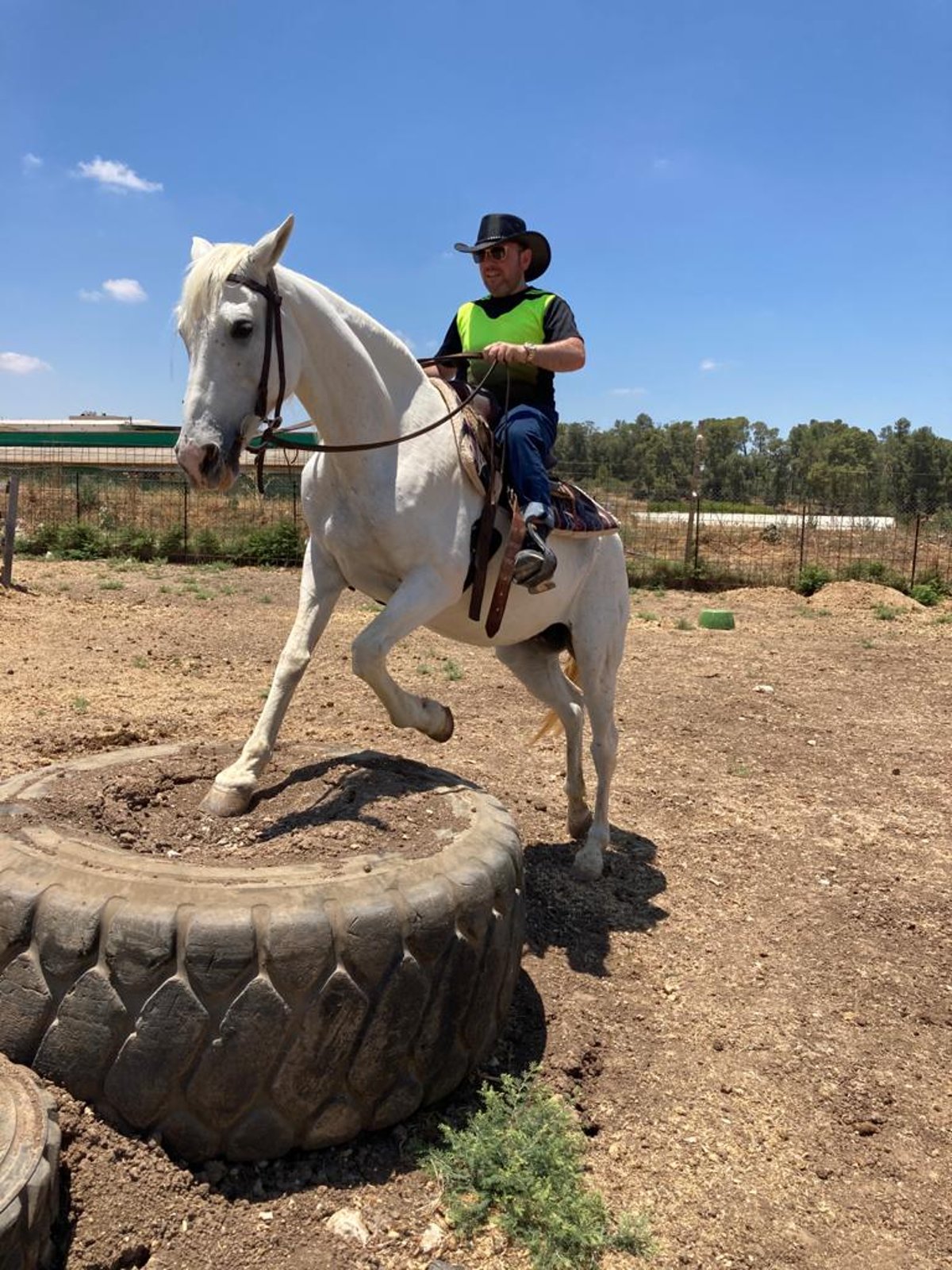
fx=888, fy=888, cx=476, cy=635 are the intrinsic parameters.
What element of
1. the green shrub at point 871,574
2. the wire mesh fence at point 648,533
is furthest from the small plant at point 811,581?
the green shrub at point 871,574

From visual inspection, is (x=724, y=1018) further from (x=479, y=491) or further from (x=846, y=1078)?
(x=479, y=491)

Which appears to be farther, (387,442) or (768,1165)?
(387,442)

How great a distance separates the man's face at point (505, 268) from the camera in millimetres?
4105

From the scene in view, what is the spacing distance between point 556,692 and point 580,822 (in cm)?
77

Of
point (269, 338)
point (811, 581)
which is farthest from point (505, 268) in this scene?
point (811, 581)

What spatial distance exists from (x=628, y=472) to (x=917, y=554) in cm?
734

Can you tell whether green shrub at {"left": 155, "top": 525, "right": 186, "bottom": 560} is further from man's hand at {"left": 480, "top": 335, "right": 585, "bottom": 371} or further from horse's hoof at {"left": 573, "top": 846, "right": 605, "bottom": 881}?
man's hand at {"left": 480, "top": 335, "right": 585, "bottom": 371}

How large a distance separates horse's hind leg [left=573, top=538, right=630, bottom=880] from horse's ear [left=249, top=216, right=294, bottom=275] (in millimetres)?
2376

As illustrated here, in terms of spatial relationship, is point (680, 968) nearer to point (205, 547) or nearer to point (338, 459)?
point (338, 459)

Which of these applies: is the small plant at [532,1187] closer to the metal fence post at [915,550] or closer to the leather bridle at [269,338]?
the leather bridle at [269,338]

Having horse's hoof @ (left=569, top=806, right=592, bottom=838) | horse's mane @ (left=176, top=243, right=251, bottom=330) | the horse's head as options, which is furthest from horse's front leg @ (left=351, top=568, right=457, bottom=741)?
horse's hoof @ (left=569, top=806, right=592, bottom=838)

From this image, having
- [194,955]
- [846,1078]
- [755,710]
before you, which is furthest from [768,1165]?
[755,710]

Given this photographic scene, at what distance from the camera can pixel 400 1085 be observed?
2.48 meters

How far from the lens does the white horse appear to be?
111 inches
